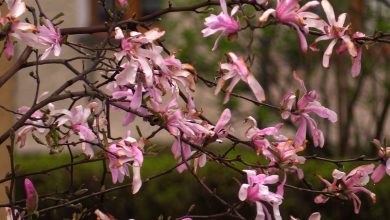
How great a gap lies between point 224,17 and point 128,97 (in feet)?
1.60

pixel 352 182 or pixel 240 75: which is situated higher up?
pixel 240 75

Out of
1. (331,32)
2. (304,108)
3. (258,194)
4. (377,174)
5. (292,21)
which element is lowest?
(377,174)

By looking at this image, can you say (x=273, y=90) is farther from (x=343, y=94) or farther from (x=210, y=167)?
(x=210, y=167)

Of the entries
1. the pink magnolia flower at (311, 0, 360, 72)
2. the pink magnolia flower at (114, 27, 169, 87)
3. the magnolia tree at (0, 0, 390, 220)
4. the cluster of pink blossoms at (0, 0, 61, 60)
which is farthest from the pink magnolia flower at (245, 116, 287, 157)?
the cluster of pink blossoms at (0, 0, 61, 60)

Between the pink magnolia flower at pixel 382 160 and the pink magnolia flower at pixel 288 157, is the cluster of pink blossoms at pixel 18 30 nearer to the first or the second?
the pink magnolia flower at pixel 288 157

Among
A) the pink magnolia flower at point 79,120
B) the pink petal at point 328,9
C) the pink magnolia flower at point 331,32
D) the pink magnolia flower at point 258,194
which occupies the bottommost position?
the pink magnolia flower at point 258,194

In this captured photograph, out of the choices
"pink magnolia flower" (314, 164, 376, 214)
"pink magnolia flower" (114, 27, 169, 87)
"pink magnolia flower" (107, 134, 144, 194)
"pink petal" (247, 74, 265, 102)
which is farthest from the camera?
"pink magnolia flower" (314, 164, 376, 214)

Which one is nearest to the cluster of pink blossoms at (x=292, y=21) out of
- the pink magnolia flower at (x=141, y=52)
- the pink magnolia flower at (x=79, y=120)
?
the pink magnolia flower at (x=141, y=52)

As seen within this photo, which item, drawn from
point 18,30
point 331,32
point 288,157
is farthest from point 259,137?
point 18,30

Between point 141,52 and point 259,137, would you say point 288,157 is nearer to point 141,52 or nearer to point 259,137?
point 259,137

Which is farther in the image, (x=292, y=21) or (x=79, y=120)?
(x=79, y=120)

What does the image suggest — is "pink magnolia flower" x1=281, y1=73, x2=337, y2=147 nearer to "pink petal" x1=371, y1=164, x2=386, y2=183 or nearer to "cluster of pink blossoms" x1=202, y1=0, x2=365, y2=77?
"cluster of pink blossoms" x1=202, y1=0, x2=365, y2=77

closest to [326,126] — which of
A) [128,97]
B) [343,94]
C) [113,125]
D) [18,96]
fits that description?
[343,94]

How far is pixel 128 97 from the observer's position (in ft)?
8.70
